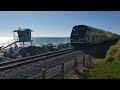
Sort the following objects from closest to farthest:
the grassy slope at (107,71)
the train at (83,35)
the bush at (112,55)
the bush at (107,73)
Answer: the bush at (107,73) → the grassy slope at (107,71) → the bush at (112,55) → the train at (83,35)

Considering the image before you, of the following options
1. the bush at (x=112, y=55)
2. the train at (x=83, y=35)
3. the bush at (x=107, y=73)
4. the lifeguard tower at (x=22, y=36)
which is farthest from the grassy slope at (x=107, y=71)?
the lifeguard tower at (x=22, y=36)

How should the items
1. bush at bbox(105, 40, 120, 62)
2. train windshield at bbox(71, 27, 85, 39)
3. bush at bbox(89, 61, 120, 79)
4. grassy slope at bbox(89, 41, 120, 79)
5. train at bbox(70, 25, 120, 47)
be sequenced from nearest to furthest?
bush at bbox(89, 61, 120, 79) → grassy slope at bbox(89, 41, 120, 79) → bush at bbox(105, 40, 120, 62) → train at bbox(70, 25, 120, 47) → train windshield at bbox(71, 27, 85, 39)

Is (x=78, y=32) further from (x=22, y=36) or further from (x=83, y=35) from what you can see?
(x=22, y=36)

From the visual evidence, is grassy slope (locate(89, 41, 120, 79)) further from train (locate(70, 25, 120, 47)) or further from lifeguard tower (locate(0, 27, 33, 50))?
lifeguard tower (locate(0, 27, 33, 50))

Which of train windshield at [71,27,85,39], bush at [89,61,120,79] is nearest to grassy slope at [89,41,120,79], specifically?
bush at [89,61,120,79]

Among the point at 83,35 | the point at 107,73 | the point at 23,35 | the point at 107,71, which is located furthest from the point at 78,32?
the point at 107,73

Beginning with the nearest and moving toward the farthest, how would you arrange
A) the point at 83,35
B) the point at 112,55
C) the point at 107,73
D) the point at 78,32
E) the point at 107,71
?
1. the point at 107,73
2. the point at 107,71
3. the point at 112,55
4. the point at 83,35
5. the point at 78,32

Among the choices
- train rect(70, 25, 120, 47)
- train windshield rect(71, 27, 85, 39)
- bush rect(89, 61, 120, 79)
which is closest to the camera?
bush rect(89, 61, 120, 79)

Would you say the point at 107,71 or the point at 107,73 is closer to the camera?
the point at 107,73

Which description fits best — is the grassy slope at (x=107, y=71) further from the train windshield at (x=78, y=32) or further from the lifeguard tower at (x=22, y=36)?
the lifeguard tower at (x=22, y=36)

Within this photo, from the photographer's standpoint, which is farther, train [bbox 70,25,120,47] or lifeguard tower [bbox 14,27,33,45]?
lifeguard tower [bbox 14,27,33,45]
